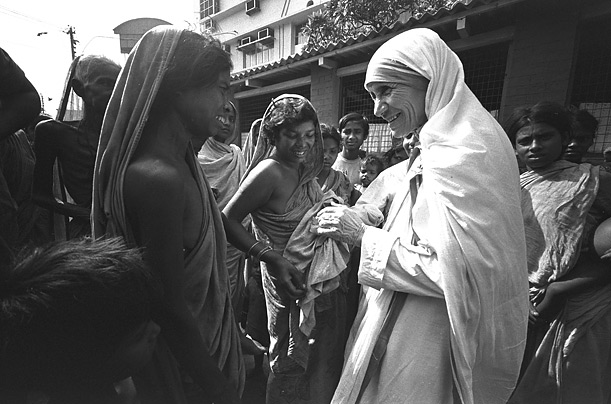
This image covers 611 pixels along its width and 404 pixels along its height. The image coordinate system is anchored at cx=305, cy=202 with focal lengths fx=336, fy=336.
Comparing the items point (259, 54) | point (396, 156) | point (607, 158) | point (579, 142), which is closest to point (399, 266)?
point (579, 142)

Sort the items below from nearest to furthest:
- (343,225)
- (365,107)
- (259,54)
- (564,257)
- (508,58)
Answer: (343,225), (564,257), (508,58), (365,107), (259,54)

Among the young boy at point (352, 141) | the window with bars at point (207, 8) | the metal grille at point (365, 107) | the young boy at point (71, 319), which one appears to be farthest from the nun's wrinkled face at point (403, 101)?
the window with bars at point (207, 8)

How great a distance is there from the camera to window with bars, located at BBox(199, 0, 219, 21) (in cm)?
2023

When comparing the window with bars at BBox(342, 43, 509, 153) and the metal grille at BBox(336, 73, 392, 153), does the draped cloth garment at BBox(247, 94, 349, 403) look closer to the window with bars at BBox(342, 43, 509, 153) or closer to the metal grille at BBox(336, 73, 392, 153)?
the window with bars at BBox(342, 43, 509, 153)

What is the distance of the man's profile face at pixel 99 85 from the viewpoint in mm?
1477

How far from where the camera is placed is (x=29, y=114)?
1.34 m

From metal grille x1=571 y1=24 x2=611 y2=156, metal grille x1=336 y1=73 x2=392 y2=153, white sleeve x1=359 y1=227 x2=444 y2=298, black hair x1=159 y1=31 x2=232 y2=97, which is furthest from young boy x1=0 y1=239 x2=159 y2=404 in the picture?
metal grille x1=336 y1=73 x2=392 y2=153

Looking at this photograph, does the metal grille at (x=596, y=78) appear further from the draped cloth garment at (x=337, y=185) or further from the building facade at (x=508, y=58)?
the draped cloth garment at (x=337, y=185)

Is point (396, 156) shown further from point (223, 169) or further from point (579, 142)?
point (223, 169)

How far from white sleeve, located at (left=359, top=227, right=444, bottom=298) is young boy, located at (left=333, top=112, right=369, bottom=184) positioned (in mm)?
2671

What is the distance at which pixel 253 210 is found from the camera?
1.77 meters

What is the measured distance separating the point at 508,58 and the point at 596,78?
1010 millimetres

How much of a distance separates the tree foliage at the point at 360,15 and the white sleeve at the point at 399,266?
6.74 metres

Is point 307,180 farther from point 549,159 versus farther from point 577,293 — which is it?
point 577,293
